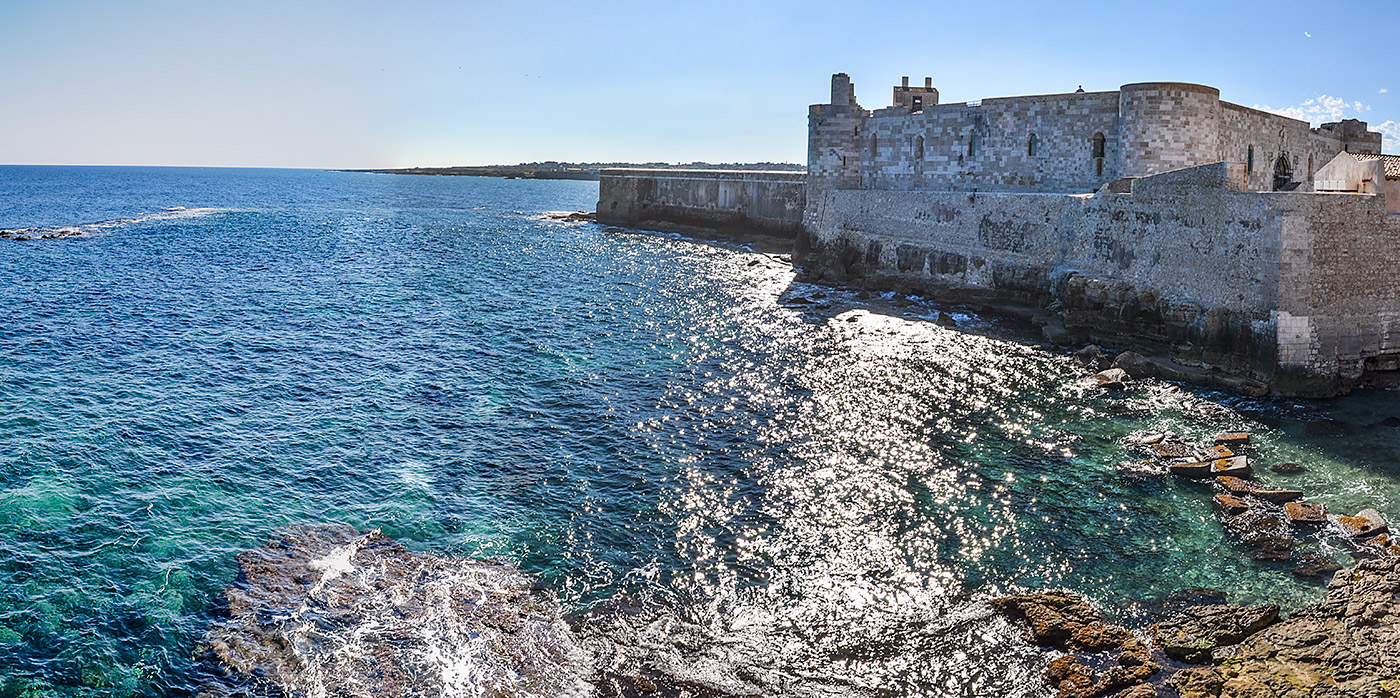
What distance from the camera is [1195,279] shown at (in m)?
22.2

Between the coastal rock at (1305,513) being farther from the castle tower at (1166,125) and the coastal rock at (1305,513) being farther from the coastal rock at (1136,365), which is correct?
the castle tower at (1166,125)

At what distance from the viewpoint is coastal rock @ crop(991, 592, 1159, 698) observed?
9.37m

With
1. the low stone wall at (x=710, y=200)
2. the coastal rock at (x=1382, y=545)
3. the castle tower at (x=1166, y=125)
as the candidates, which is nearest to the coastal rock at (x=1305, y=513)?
the coastal rock at (x=1382, y=545)

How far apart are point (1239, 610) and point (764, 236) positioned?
137 feet

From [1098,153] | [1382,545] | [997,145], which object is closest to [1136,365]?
[1382,545]

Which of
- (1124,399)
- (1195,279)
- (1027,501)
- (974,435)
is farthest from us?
(1195,279)

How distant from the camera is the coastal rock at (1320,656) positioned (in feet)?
29.4

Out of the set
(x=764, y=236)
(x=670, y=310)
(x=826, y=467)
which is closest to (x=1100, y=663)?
(x=826, y=467)

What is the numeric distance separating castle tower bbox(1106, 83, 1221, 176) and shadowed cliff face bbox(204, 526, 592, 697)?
24710 millimetres

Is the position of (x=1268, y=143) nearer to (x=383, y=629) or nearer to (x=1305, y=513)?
(x=1305, y=513)

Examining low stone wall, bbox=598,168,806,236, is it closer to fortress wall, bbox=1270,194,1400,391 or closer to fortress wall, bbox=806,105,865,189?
fortress wall, bbox=806,105,865,189

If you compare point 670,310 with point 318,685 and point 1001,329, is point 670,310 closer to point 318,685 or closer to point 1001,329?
point 1001,329

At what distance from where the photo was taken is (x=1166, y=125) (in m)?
26.8

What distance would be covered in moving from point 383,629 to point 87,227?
64087 mm
